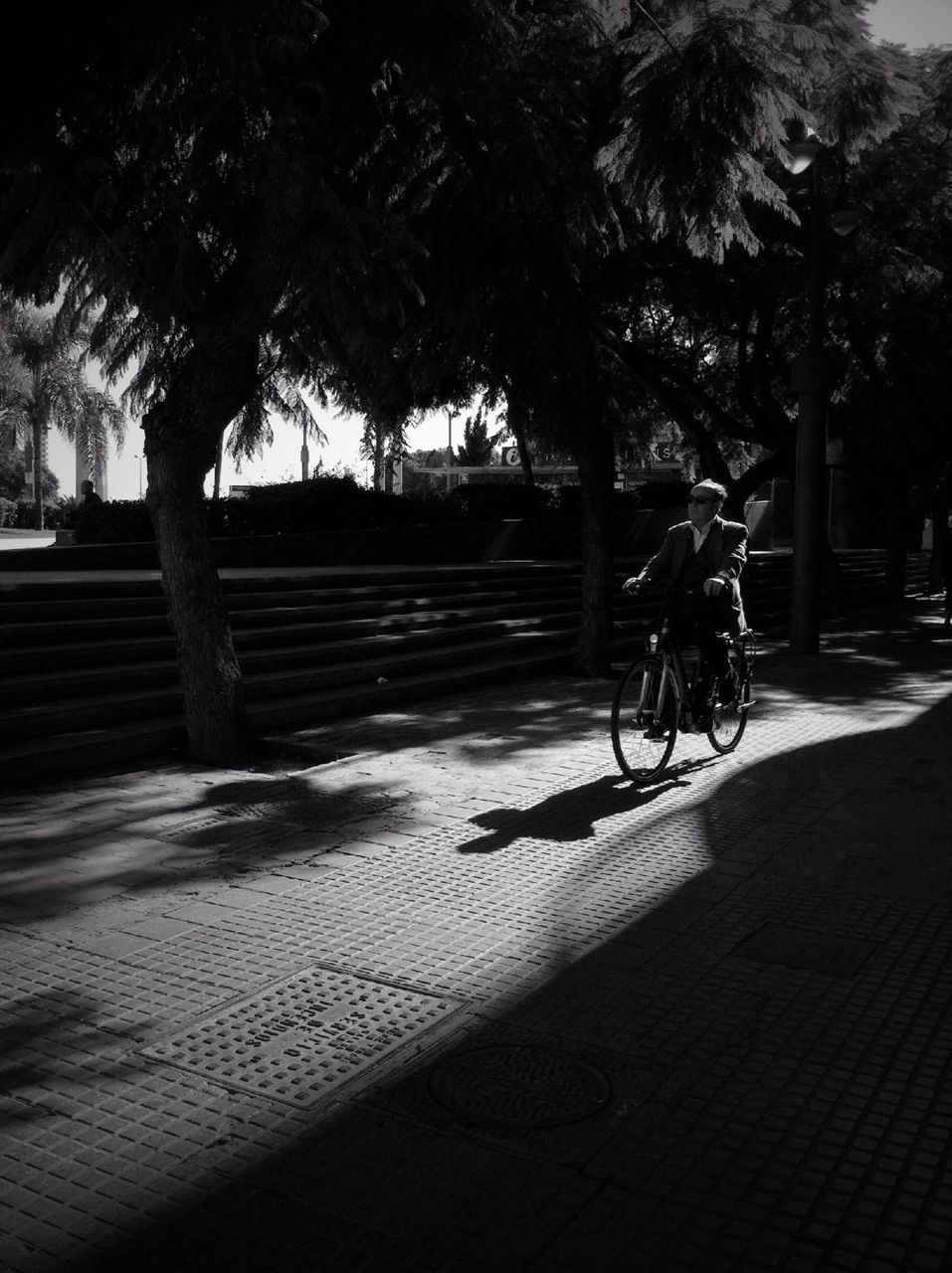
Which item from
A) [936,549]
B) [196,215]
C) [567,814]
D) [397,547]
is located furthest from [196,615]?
[936,549]

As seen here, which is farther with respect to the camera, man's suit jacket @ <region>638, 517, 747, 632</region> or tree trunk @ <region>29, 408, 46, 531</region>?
tree trunk @ <region>29, 408, 46, 531</region>

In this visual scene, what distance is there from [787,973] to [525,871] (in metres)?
1.68

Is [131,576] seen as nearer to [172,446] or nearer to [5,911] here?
[172,446]

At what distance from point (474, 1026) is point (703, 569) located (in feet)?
16.1

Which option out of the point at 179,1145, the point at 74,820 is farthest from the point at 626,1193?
the point at 74,820

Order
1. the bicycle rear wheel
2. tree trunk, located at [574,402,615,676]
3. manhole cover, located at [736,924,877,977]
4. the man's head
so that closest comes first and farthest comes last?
manhole cover, located at [736,924,877,977], the man's head, the bicycle rear wheel, tree trunk, located at [574,402,615,676]

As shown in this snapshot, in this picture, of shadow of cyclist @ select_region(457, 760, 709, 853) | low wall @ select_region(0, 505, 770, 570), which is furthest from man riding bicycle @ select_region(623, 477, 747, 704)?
low wall @ select_region(0, 505, 770, 570)

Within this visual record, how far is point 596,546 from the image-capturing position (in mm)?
13086

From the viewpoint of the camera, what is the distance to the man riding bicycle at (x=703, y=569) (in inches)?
333

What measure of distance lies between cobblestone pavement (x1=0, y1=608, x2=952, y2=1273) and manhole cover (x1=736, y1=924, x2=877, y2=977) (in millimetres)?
20

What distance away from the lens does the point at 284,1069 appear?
13.2 ft

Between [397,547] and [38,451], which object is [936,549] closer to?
[397,547]

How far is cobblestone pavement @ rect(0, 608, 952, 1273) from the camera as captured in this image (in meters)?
3.14

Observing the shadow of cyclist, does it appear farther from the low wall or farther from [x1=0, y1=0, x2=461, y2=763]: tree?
the low wall
